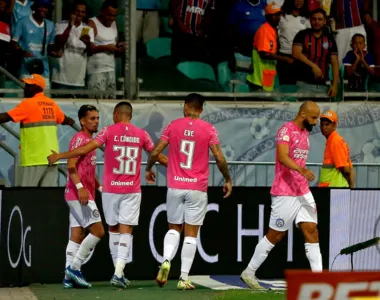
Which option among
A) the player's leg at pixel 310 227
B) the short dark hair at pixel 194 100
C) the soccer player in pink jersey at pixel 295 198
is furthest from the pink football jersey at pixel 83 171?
the player's leg at pixel 310 227

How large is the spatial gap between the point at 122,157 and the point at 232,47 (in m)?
6.40

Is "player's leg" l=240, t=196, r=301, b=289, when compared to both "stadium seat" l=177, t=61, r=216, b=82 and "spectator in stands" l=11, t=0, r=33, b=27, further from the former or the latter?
"stadium seat" l=177, t=61, r=216, b=82

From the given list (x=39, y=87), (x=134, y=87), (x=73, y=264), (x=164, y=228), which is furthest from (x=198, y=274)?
(x=134, y=87)

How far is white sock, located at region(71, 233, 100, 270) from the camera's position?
40.9 ft

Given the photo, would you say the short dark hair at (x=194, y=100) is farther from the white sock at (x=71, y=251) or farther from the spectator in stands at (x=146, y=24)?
the spectator in stands at (x=146, y=24)

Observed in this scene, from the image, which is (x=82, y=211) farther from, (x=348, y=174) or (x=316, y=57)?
(x=316, y=57)

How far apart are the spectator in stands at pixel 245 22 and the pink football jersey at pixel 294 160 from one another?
6185 mm

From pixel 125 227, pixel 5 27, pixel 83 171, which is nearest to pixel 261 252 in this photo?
pixel 125 227

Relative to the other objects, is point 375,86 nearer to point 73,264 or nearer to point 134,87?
point 134,87

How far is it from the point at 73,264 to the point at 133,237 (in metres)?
1.41

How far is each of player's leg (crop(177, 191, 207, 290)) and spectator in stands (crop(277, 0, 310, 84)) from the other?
6623mm

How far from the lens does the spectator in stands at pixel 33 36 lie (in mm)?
16906

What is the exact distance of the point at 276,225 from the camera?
41.0 ft

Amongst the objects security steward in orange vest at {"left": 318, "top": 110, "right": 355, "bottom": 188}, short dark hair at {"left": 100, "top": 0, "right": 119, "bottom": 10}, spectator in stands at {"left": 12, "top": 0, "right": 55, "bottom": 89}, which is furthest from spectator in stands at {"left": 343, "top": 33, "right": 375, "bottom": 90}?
spectator in stands at {"left": 12, "top": 0, "right": 55, "bottom": 89}
